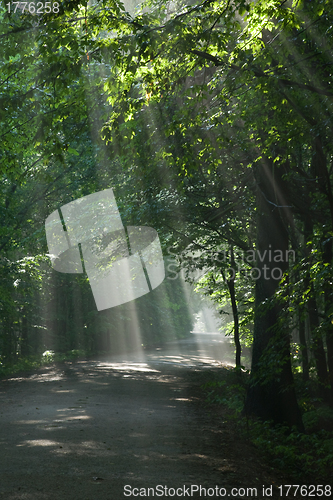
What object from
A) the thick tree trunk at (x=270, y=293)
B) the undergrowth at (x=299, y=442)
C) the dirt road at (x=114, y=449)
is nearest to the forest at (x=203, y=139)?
the thick tree trunk at (x=270, y=293)

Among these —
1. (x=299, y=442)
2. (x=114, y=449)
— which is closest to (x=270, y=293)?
(x=299, y=442)

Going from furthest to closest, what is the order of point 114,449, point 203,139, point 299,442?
point 299,442
point 203,139
point 114,449

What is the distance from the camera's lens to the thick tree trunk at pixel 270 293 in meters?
9.70

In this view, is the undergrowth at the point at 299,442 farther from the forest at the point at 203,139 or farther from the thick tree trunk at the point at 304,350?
the thick tree trunk at the point at 304,350

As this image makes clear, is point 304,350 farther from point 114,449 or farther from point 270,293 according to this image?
point 114,449

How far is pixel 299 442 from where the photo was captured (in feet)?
29.3

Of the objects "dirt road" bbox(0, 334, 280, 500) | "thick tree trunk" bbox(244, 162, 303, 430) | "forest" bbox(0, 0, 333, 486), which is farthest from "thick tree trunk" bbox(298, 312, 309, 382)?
"dirt road" bbox(0, 334, 280, 500)

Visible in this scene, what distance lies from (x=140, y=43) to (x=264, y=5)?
170cm

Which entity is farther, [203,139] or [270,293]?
[270,293]

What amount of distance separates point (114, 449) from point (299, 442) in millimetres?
4088

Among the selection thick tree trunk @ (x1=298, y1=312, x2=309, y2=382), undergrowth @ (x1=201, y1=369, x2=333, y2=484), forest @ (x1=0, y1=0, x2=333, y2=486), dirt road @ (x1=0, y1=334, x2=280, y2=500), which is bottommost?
undergrowth @ (x1=201, y1=369, x2=333, y2=484)

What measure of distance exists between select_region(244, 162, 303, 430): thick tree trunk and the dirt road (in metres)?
1.14

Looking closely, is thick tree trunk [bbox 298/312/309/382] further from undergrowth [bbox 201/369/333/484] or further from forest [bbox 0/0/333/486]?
undergrowth [bbox 201/369/333/484]

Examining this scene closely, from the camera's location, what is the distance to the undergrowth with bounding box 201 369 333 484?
7.14 meters
